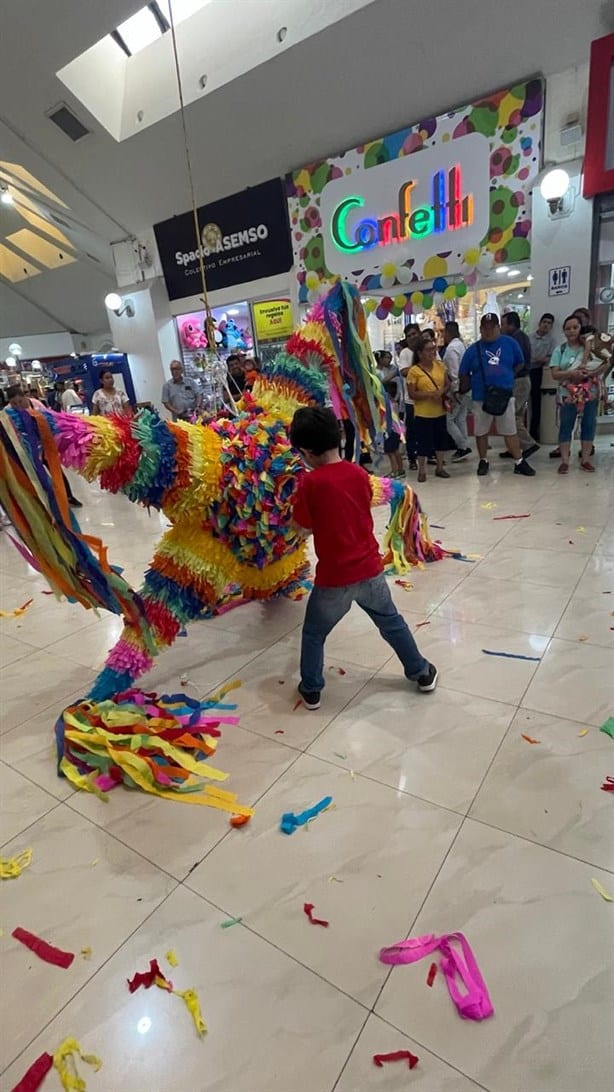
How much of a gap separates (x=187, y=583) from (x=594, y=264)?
5.17 m

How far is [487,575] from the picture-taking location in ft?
9.51

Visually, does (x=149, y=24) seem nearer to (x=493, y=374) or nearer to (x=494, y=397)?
(x=493, y=374)

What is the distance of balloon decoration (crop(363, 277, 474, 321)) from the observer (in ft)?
18.9

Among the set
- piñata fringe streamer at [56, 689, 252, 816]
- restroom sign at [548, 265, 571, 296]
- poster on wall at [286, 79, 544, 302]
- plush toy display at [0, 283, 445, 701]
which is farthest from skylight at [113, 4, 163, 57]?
piñata fringe streamer at [56, 689, 252, 816]

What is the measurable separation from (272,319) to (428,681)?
23.4 feet

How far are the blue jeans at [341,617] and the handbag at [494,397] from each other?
135 inches

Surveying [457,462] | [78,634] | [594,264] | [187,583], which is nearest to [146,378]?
[457,462]

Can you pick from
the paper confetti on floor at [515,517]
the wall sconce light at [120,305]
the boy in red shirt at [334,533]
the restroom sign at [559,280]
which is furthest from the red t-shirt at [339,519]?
the wall sconce light at [120,305]

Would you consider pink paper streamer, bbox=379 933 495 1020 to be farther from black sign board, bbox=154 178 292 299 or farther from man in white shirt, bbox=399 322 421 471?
black sign board, bbox=154 178 292 299

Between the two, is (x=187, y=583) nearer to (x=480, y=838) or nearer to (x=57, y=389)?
(x=480, y=838)

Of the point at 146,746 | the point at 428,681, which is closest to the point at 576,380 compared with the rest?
the point at 428,681

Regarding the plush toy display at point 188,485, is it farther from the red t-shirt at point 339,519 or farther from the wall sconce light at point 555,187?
the wall sconce light at point 555,187

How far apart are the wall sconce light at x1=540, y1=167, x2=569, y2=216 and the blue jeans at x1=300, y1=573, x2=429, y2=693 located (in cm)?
485

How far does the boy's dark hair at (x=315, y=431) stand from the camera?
5.55ft
